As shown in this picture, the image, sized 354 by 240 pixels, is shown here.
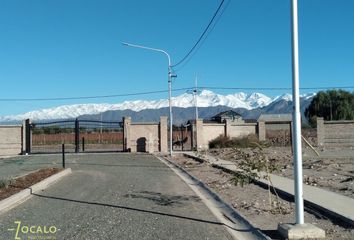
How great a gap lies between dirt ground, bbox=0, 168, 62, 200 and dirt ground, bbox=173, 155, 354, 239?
18.8 feet

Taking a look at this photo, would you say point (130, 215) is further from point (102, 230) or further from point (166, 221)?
point (102, 230)

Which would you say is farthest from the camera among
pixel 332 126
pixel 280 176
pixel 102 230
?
pixel 332 126

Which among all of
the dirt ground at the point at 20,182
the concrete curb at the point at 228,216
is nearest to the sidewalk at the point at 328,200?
the concrete curb at the point at 228,216

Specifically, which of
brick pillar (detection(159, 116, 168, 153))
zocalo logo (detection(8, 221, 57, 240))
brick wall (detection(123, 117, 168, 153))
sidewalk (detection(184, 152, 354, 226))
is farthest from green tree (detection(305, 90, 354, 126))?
zocalo logo (detection(8, 221, 57, 240))

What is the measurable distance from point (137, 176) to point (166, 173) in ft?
7.03

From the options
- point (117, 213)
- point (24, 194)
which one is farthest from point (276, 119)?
point (117, 213)

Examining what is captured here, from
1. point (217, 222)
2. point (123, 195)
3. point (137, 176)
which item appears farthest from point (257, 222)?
point (137, 176)

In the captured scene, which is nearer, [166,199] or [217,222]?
[217,222]

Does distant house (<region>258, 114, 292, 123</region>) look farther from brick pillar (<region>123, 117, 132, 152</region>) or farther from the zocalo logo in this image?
the zocalo logo

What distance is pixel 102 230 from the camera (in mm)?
9742

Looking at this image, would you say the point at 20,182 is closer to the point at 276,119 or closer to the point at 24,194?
the point at 24,194

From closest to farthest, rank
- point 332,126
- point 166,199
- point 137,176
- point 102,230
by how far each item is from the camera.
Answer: point 102,230 → point 166,199 → point 137,176 → point 332,126

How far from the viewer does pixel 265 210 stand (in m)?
12.0

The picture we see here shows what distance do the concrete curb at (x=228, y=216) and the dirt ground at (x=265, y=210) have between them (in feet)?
0.55
